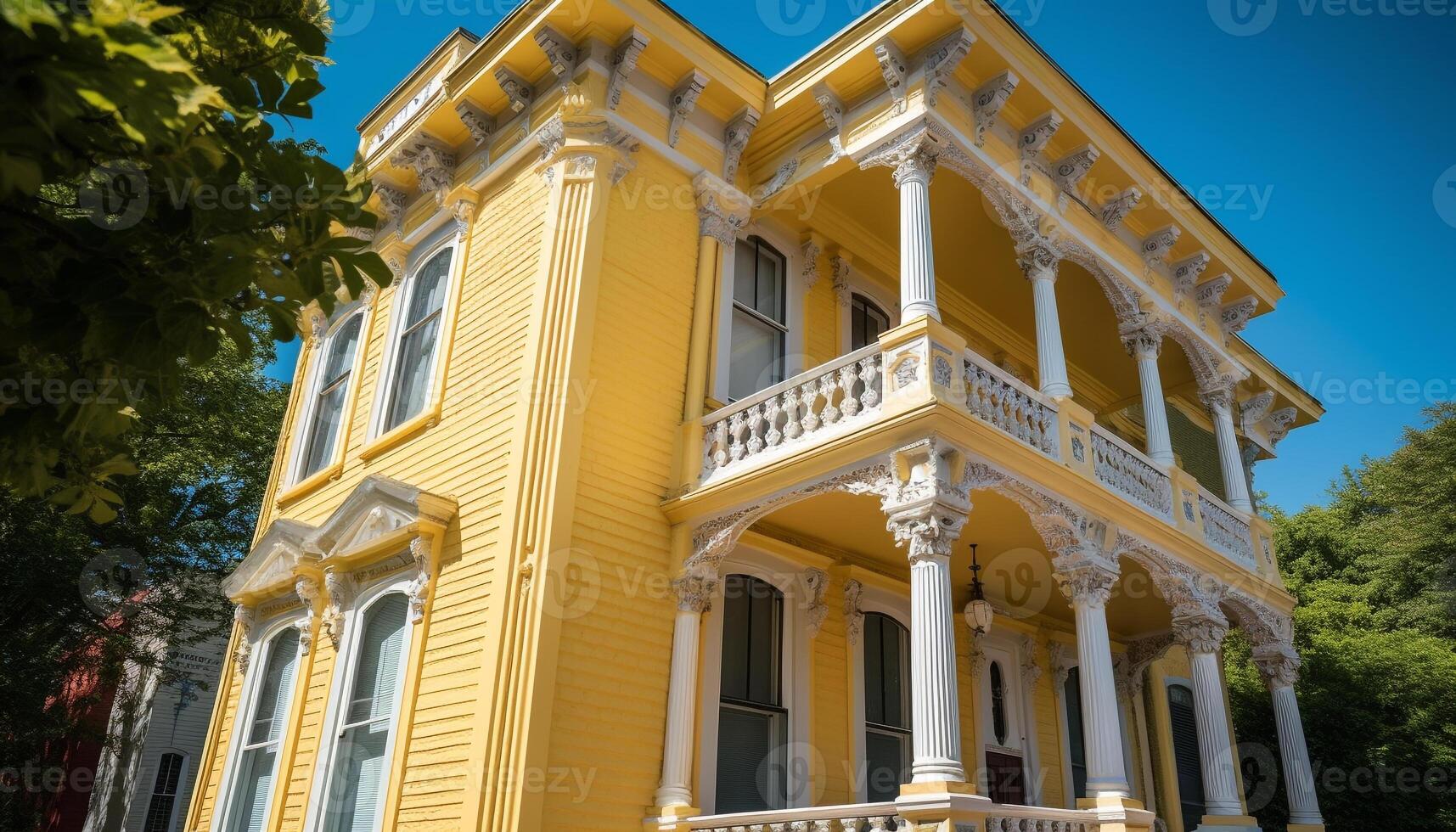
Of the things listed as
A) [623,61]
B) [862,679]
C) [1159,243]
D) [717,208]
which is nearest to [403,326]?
[717,208]

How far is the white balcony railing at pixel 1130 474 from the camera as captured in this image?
10930 millimetres

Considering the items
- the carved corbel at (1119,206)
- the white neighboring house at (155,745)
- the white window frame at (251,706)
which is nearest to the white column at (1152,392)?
the carved corbel at (1119,206)

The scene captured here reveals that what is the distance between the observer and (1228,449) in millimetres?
14570

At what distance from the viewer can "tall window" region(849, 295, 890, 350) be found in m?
13.7

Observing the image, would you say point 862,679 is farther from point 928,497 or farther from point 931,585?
point 928,497

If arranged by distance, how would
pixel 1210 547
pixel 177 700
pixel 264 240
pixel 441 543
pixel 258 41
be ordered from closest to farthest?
pixel 264 240
pixel 258 41
pixel 441 543
pixel 1210 547
pixel 177 700

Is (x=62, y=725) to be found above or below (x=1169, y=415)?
below

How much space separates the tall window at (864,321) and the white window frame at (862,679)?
3.23 metres

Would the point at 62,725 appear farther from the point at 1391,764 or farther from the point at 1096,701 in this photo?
the point at 1391,764

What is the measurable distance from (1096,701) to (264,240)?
26.9ft

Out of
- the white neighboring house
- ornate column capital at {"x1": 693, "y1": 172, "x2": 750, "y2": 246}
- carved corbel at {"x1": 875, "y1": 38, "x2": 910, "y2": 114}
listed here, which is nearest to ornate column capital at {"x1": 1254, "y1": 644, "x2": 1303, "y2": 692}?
carved corbel at {"x1": 875, "y1": 38, "x2": 910, "y2": 114}

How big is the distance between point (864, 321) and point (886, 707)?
16.4ft

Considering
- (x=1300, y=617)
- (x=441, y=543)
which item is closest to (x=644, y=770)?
(x=441, y=543)

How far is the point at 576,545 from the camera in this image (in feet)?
31.2
